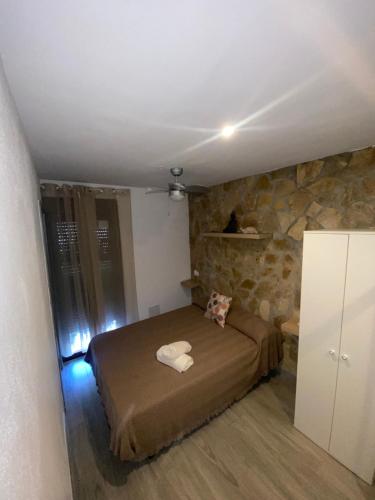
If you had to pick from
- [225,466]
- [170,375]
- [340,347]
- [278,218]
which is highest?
[278,218]

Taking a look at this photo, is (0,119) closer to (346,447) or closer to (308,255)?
(308,255)

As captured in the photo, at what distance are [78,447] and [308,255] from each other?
8.36 feet

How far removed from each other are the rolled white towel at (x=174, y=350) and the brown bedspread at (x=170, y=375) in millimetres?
81

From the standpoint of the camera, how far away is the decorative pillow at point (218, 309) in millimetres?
2684

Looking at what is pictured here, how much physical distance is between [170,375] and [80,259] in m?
1.83

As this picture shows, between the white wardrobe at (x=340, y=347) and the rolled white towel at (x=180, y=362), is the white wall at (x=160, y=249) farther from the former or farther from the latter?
the white wardrobe at (x=340, y=347)

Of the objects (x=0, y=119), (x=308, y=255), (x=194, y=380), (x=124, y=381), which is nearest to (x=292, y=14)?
(x=0, y=119)

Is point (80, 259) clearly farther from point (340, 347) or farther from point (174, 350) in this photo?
point (340, 347)

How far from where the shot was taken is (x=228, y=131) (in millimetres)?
1346

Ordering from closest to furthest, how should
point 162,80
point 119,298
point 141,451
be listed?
point 162,80 → point 141,451 → point 119,298

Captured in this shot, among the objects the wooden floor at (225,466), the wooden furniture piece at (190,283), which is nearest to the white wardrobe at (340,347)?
the wooden floor at (225,466)

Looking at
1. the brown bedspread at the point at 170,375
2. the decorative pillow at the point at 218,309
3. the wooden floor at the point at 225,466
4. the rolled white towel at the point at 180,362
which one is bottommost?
the wooden floor at the point at 225,466

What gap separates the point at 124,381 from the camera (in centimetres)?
176

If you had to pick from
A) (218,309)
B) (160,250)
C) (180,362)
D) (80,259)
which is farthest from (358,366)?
(80,259)
